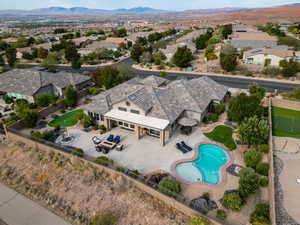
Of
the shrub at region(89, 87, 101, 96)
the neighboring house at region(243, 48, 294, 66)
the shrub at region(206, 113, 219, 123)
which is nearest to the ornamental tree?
the neighboring house at region(243, 48, 294, 66)

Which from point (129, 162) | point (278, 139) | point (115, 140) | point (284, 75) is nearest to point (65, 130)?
point (115, 140)

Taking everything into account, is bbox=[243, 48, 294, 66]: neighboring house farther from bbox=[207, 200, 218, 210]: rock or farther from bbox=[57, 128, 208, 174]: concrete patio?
bbox=[207, 200, 218, 210]: rock

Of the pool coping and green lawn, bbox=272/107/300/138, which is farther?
green lawn, bbox=272/107/300/138

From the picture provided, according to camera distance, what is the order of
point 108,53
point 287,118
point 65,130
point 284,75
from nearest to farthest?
point 65,130
point 287,118
point 284,75
point 108,53

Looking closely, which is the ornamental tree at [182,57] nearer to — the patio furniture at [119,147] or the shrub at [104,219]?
the patio furniture at [119,147]

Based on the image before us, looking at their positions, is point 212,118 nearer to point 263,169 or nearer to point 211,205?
Result: point 263,169

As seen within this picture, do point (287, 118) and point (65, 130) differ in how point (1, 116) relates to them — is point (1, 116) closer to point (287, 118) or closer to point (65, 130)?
point (65, 130)
